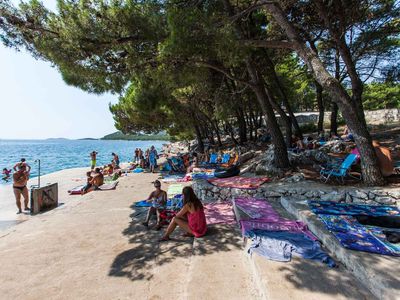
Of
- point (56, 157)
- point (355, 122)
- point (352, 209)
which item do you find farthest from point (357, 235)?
point (56, 157)

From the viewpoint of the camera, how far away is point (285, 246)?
3336 millimetres

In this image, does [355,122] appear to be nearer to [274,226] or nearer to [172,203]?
[274,226]

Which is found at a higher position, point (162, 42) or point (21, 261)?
point (162, 42)


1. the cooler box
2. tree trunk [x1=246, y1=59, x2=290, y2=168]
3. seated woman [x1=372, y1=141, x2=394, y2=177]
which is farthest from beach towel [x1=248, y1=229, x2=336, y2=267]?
the cooler box

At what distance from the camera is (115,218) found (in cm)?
567

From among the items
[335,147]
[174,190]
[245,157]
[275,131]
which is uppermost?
[275,131]

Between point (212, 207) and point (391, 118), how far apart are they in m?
20.1

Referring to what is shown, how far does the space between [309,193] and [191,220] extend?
2.79 meters

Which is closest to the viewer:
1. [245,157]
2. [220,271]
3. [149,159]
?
[220,271]

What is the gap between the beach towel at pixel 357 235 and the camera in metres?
2.96

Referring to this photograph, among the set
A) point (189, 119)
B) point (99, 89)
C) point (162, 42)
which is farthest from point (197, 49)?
point (189, 119)

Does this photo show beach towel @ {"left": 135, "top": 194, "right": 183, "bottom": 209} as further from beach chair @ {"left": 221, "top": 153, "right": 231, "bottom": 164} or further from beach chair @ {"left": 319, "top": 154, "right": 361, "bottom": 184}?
beach chair @ {"left": 221, "top": 153, "right": 231, "bottom": 164}

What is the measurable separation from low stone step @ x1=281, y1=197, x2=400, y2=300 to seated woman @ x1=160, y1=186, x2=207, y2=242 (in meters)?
1.81

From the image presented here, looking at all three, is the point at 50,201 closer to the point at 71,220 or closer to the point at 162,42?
the point at 71,220
